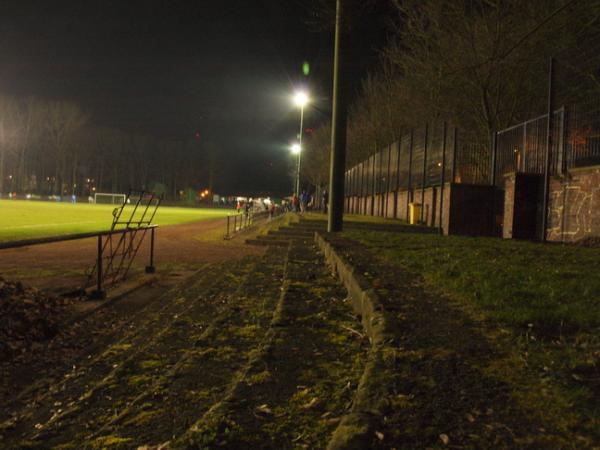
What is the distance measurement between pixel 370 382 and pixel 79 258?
14471mm

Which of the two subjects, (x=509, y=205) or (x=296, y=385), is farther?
(x=509, y=205)

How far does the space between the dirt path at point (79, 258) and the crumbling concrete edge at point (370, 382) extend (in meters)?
6.94

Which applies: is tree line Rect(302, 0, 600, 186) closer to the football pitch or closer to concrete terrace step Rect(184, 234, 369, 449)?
concrete terrace step Rect(184, 234, 369, 449)

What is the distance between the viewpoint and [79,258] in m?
15.6

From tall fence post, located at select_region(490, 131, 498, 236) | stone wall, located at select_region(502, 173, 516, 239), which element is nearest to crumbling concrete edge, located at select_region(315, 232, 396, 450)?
stone wall, located at select_region(502, 173, 516, 239)

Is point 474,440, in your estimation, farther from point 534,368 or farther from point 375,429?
point 534,368

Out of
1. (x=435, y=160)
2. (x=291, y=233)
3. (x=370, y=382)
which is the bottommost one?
(x=291, y=233)

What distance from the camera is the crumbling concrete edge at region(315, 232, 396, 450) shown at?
7.68ft

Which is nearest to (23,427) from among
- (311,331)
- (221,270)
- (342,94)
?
(311,331)

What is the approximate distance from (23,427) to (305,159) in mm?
67192

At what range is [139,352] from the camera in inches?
202

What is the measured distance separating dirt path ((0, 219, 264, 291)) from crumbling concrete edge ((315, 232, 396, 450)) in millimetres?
6943

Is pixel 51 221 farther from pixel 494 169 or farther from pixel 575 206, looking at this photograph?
pixel 575 206

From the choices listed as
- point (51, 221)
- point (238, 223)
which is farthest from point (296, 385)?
point (238, 223)
